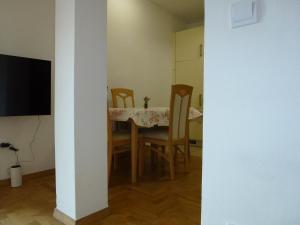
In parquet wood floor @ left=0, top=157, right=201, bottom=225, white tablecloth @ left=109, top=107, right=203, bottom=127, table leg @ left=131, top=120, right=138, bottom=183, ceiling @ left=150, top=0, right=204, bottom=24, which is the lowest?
parquet wood floor @ left=0, top=157, right=201, bottom=225

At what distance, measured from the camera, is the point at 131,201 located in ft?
6.24

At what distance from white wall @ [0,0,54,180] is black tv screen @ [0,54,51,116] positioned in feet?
0.75

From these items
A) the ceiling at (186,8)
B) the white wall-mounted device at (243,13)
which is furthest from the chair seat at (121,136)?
the ceiling at (186,8)

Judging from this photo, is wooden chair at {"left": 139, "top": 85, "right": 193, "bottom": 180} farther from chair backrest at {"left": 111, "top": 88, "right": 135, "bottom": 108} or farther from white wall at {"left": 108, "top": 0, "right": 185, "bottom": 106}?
white wall at {"left": 108, "top": 0, "right": 185, "bottom": 106}

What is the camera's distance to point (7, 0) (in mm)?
2258

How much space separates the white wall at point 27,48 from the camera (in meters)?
2.28

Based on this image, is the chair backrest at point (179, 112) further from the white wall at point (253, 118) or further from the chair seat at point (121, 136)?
the white wall at point (253, 118)

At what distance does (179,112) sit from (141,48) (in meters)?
1.86

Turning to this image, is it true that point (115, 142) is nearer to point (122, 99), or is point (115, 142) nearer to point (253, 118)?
point (122, 99)

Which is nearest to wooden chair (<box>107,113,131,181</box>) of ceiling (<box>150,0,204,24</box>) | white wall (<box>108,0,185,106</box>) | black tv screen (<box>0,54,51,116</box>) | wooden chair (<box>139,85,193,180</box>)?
wooden chair (<box>139,85,193,180</box>)

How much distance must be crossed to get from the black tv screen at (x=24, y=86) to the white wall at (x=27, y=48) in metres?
0.23

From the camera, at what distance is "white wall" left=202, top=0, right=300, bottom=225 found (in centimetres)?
73

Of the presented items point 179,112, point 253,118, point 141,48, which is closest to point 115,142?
point 179,112

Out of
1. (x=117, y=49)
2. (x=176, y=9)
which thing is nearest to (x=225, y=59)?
(x=117, y=49)
